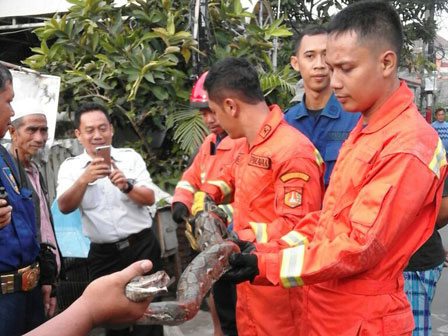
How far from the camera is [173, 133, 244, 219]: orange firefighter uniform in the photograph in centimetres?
366

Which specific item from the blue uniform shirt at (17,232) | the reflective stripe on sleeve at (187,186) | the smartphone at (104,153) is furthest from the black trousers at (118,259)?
the blue uniform shirt at (17,232)

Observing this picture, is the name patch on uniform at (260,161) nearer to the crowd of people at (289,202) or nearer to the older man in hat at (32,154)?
the crowd of people at (289,202)

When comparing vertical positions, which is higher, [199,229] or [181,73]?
[181,73]

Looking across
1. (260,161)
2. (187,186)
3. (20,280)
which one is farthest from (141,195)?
(260,161)

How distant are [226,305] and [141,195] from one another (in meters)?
1.07

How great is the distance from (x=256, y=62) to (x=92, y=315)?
17.1ft

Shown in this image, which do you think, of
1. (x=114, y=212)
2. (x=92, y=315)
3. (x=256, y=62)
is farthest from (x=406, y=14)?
(x=92, y=315)

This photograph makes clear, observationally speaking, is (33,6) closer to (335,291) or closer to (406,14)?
(335,291)

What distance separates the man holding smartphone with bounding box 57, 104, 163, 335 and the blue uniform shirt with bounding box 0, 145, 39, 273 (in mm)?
720

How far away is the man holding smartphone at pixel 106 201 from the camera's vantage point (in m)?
3.83

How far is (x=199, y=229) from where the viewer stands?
259 cm

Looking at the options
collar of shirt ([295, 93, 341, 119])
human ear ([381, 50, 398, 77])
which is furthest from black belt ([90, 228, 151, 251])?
human ear ([381, 50, 398, 77])

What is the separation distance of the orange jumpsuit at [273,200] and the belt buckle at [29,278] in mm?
1236

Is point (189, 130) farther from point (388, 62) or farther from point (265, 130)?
point (388, 62)
